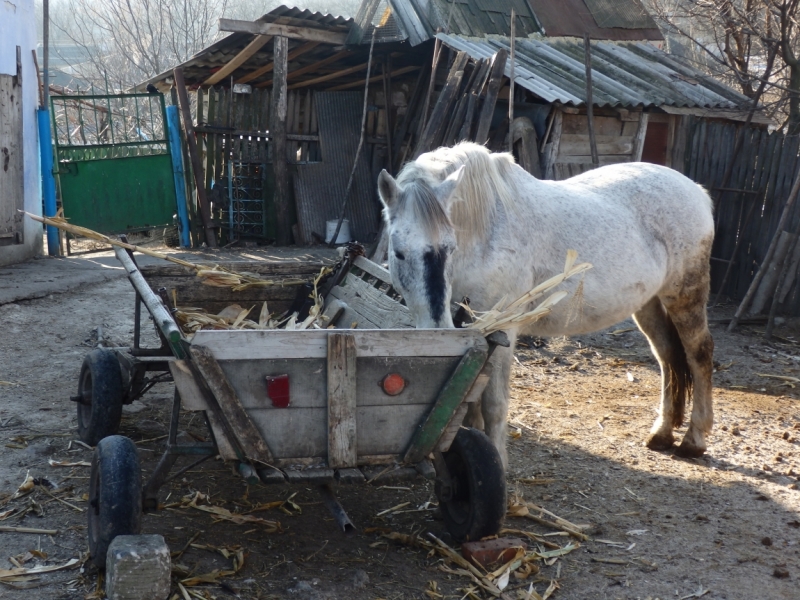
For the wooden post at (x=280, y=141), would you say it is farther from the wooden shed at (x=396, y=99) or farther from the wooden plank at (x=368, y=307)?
the wooden plank at (x=368, y=307)

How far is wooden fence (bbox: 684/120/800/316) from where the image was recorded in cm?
898

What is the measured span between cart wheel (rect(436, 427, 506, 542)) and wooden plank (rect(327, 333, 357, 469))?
62 centimetres

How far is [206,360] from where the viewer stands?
2938 mm

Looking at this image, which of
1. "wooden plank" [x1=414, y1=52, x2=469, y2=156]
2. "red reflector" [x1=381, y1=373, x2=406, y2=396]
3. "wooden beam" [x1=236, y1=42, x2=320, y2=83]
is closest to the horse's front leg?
"red reflector" [x1=381, y1=373, x2=406, y2=396]

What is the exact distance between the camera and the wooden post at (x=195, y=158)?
39.8 ft

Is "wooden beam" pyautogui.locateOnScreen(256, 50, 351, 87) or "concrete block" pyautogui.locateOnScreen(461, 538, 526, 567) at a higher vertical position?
"wooden beam" pyautogui.locateOnScreen(256, 50, 351, 87)

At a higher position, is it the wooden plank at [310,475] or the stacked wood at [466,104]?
the stacked wood at [466,104]

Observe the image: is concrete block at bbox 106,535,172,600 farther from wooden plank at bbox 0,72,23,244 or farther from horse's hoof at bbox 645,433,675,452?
wooden plank at bbox 0,72,23,244

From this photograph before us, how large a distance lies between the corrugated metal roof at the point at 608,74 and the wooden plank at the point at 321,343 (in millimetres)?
6236

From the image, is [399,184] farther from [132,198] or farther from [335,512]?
[132,198]

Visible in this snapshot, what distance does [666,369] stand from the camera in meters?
5.64

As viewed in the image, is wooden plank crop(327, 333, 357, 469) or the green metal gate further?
the green metal gate

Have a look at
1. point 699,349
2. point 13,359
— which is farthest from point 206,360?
point 13,359

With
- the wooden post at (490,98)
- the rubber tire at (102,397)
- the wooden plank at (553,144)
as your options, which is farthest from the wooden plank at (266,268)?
the wooden plank at (553,144)
